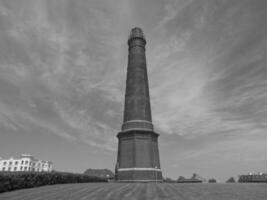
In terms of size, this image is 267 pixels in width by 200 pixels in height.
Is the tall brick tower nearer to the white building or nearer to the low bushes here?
the low bushes

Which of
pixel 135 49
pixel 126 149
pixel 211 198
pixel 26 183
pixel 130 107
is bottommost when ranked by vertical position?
pixel 211 198

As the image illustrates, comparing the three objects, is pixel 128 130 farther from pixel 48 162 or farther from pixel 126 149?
pixel 48 162

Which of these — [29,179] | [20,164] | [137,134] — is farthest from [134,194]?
[20,164]

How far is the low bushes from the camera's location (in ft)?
58.7

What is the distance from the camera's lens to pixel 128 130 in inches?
1195

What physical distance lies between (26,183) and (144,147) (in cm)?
1435

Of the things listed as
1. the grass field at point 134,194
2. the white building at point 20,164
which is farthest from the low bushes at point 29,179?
the white building at point 20,164

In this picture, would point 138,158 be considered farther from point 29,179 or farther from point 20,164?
point 20,164

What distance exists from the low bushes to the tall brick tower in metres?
6.77

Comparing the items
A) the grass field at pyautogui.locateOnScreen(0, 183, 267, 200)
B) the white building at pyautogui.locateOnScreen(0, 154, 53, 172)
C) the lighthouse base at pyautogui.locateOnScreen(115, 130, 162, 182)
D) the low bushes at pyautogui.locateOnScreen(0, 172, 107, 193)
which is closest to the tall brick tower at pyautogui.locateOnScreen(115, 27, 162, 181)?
the lighthouse base at pyautogui.locateOnScreen(115, 130, 162, 182)

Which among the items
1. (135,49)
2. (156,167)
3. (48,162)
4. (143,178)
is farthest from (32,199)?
(48,162)

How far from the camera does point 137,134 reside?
29.9 metres

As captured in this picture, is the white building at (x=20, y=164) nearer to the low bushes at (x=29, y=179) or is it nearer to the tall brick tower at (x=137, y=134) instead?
the tall brick tower at (x=137, y=134)

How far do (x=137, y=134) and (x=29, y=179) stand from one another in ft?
45.2
